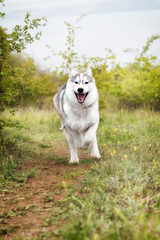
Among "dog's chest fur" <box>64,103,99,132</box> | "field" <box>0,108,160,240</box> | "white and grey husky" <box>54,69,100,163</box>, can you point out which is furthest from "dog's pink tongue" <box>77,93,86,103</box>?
"field" <box>0,108,160,240</box>

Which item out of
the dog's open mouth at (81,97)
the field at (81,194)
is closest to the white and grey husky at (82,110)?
the dog's open mouth at (81,97)

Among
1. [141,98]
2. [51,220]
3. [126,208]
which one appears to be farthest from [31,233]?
[141,98]

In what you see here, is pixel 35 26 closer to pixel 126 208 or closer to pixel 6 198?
pixel 6 198

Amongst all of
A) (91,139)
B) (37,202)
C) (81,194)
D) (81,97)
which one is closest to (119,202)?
(81,194)

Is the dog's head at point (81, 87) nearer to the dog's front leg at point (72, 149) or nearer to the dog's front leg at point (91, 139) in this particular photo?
the dog's front leg at point (91, 139)

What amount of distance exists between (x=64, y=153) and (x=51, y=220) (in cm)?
356

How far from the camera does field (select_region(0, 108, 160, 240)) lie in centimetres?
223

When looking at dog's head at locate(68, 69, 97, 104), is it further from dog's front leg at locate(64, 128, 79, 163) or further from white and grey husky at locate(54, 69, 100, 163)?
dog's front leg at locate(64, 128, 79, 163)


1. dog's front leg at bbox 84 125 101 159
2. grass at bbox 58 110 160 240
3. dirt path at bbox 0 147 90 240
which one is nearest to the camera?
grass at bbox 58 110 160 240

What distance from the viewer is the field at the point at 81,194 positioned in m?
2.23

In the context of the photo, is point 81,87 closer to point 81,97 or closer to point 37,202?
point 81,97

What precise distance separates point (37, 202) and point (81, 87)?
208cm

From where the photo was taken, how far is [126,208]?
2549 mm

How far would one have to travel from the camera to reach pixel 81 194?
11.1ft
